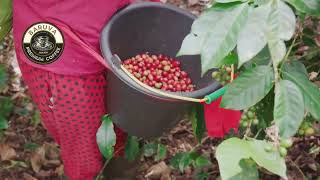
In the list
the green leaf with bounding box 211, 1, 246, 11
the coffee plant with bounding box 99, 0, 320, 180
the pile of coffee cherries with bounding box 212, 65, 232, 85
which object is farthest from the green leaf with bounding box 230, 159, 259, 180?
the pile of coffee cherries with bounding box 212, 65, 232, 85

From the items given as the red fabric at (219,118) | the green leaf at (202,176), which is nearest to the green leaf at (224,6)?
the red fabric at (219,118)

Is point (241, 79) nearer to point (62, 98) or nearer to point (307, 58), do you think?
point (307, 58)

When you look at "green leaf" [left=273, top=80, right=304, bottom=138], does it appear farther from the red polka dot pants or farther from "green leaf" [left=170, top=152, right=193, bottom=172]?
"green leaf" [left=170, top=152, right=193, bottom=172]

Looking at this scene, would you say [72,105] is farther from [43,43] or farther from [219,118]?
[219,118]

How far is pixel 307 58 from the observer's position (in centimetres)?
135

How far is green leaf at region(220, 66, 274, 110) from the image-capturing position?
851 millimetres

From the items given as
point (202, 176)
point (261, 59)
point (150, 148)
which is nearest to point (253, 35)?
point (261, 59)

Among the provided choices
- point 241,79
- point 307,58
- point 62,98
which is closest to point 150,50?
point 62,98

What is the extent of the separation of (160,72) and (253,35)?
75 centimetres

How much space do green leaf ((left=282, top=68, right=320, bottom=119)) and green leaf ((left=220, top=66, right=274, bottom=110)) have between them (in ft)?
0.14

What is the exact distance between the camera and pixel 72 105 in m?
1.48

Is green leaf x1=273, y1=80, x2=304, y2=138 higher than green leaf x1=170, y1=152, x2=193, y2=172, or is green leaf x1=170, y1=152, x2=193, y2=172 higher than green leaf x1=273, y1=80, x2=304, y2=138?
green leaf x1=273, y1=80, x2=304, y2=138

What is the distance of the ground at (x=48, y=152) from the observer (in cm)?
212

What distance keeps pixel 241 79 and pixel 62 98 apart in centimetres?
71
